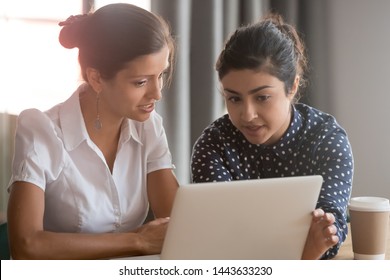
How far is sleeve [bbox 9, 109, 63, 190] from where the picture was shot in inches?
49.9

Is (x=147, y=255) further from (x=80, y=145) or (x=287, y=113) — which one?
(x=287, y=113)

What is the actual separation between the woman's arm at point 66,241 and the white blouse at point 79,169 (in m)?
0.08

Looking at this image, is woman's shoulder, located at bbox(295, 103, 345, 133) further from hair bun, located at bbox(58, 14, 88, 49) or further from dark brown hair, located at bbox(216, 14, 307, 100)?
hair bun, located at bbox(58, 14, 88, 49)

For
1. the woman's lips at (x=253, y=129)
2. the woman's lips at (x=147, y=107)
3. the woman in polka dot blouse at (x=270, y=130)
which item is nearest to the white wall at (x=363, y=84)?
the woman in polka dot blouse at (x=270, y=130)

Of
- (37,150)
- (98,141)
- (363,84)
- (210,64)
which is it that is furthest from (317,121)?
(363,84)

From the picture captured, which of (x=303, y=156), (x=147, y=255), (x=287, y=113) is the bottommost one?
(x=147, y=255)

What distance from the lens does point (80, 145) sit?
4.57 feet

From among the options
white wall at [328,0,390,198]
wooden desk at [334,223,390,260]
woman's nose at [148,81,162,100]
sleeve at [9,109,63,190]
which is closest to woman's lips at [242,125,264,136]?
woman's nose at [148,81,162,100]

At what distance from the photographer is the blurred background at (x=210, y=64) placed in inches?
90.5

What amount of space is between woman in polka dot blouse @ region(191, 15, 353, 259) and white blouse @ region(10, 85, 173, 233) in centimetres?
16

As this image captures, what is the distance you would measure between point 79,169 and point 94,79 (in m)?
0.22
